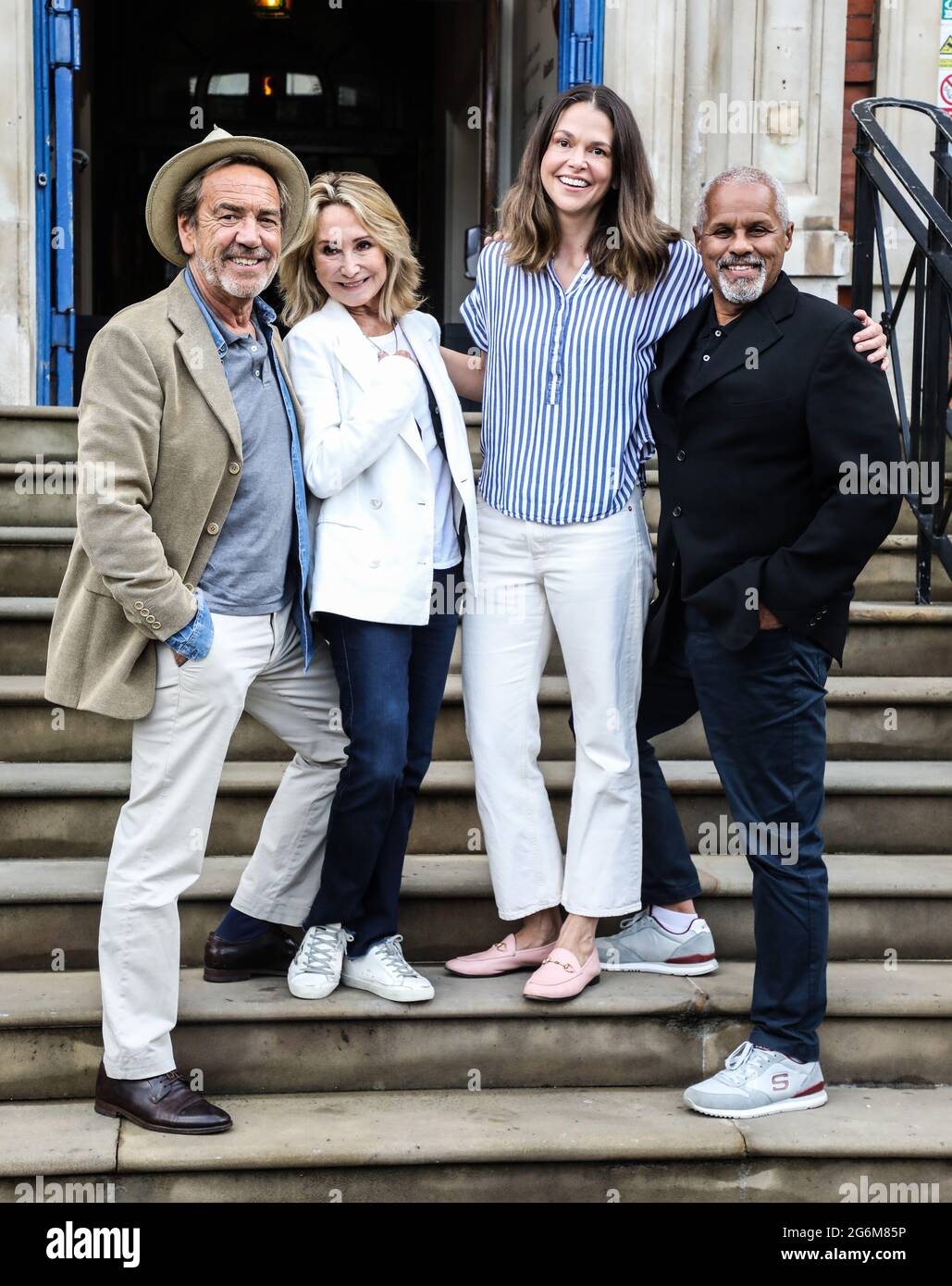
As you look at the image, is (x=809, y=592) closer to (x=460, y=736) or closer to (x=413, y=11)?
(x=460, y=736)

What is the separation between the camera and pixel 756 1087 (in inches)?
116

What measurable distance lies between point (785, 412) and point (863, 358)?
0.58ft

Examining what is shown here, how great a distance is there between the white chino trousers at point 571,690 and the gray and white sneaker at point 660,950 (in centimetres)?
18

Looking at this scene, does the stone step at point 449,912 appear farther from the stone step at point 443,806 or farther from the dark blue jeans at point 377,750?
the dark blue jeans at point 377,750

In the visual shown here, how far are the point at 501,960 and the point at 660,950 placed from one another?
14.6 inches

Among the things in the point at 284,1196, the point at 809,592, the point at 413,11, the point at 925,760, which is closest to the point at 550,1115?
the point at 284,1196

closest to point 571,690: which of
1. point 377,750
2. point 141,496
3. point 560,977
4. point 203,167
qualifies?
point 377,750

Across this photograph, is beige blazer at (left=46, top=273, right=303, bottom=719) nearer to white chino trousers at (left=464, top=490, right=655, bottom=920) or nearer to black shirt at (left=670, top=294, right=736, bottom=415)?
white chino trousers at (left=464, top=490, right=655, bottom=920)

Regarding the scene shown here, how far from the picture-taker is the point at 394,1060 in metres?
3.09

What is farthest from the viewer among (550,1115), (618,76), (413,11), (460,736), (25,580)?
(413,11)

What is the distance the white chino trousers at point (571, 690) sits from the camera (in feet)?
10.2

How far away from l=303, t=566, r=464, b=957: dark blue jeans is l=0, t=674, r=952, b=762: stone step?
0.90 m

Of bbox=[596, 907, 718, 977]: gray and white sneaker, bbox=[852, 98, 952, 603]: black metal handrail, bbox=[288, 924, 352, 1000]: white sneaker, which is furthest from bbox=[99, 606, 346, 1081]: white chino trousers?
bbox=[852, 98, 952, 603]: black metal handrail

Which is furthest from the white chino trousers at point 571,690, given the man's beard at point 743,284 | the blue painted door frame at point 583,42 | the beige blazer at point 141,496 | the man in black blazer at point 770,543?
the blue painted door frame at point 583,42
